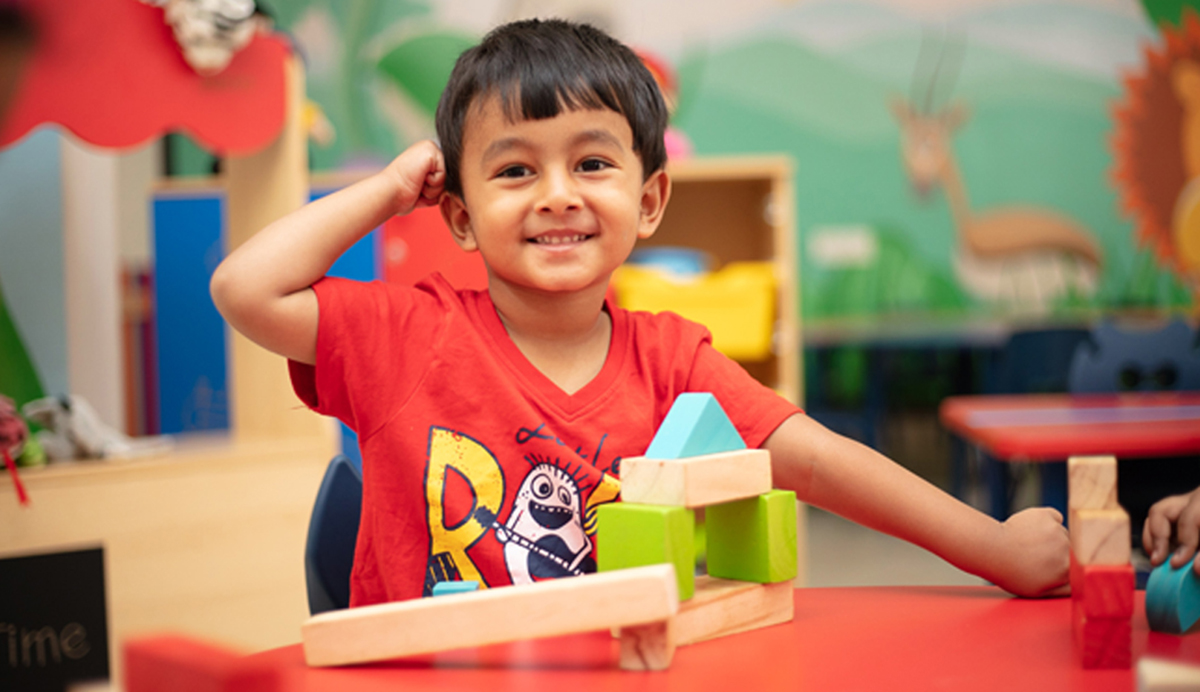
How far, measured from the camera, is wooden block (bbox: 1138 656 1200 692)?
1.48ft

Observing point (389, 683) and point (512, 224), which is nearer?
point (389, 683)

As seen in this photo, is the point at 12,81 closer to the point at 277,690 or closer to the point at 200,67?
the point at 200,67

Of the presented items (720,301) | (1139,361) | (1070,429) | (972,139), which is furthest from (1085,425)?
(972,139)

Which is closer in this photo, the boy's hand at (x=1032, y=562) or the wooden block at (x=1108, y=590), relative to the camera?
the wooden block at (x=1108, y=590)

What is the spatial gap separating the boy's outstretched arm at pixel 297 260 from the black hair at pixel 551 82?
0.08 meters

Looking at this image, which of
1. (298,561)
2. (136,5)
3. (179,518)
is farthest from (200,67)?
(298,561)

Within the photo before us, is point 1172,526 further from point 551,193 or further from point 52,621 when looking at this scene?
point 52,621

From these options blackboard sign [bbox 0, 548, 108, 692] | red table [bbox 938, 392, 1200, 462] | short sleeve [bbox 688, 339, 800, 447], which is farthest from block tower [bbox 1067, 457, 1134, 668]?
blackboard sign [bbox 0, 548, 108, 692]

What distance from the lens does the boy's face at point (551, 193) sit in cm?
93

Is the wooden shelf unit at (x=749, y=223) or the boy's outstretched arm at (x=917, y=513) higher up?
the wooden shelf unit at (x=749, y=223)

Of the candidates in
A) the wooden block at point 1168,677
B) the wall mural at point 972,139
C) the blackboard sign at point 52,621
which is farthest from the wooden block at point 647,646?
the wall mural at point 972,139

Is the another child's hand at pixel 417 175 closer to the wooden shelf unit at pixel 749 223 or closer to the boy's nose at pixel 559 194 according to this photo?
the boy's nose at pixel 559 194

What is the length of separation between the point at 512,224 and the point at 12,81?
1.63m

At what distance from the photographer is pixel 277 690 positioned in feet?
1.24
